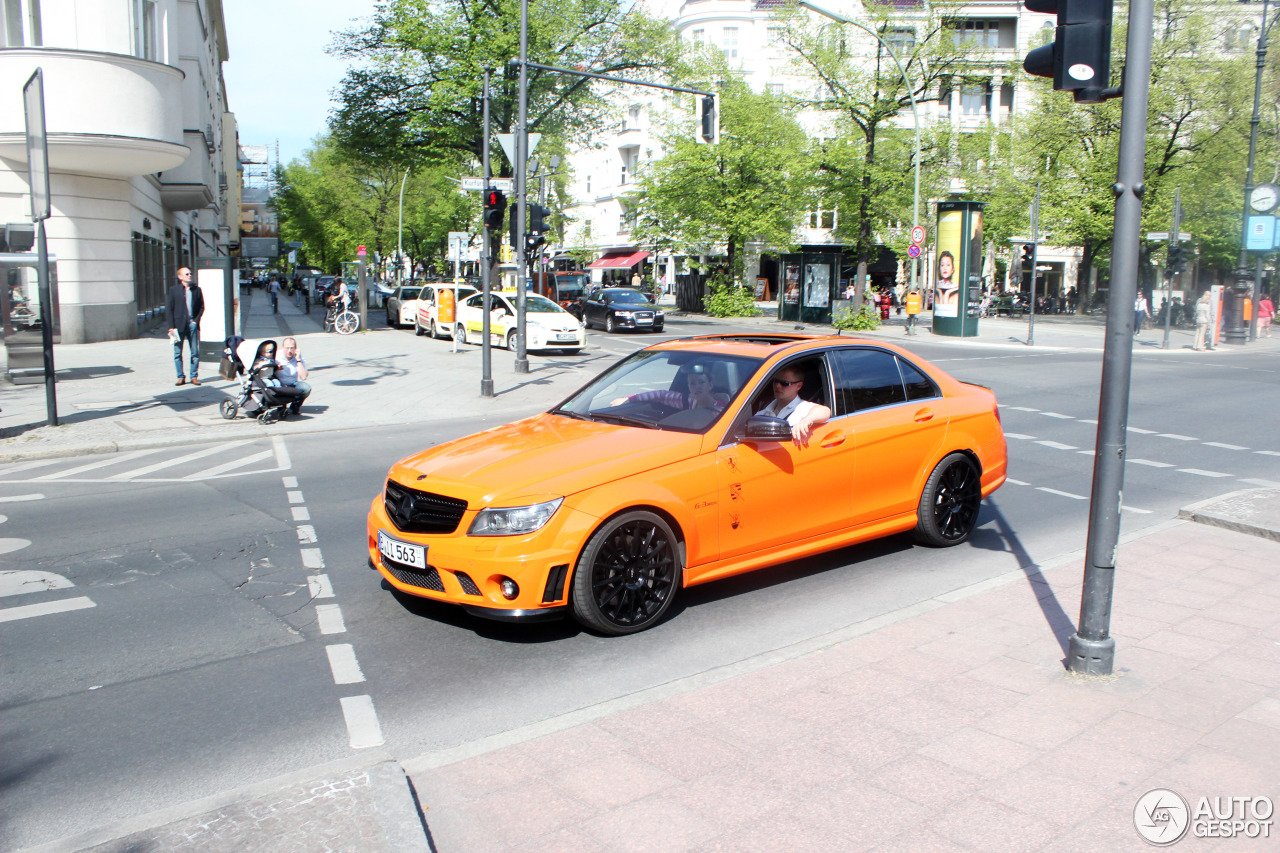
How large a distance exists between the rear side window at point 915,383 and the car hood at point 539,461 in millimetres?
2095

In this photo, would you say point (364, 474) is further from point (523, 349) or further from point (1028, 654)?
point (523, 349)

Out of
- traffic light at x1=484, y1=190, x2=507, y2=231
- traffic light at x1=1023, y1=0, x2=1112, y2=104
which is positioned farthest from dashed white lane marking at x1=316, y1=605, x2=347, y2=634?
traffic light at x1=484, y1=190, x2=507, y2=231

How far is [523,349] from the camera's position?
19.8 meters

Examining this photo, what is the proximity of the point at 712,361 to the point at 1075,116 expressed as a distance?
1628 inches

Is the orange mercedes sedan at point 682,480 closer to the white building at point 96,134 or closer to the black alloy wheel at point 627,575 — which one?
the black alloy wheel at point 627,575

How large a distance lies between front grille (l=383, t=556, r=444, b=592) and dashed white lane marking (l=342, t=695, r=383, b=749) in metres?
0.74

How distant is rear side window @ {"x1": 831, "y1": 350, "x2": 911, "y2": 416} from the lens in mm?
6457

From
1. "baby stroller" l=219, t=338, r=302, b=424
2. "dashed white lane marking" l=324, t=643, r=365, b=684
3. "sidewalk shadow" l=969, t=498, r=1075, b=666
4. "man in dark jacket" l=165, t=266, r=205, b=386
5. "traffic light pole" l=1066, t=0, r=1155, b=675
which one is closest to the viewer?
"traffic light pole" l=1066, t=0, r=1155, b=675

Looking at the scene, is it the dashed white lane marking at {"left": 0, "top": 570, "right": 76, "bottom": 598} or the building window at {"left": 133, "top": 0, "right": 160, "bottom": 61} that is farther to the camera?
the building window at {"left": 133, "top": 0, "right": 160, "bottom": 61}

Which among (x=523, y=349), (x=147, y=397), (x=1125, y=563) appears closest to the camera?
(x=1125, y=563)

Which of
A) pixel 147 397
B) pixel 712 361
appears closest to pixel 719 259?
pixel 147 397

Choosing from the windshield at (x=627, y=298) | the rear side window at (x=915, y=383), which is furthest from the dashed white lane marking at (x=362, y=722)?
the windshield at (x=627, y=298)

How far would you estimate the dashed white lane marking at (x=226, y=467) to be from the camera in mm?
9969

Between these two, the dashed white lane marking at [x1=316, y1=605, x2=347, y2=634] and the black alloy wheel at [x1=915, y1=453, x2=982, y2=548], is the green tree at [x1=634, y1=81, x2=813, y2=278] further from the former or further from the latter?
the dashed white lane marking at [x1=316, y1=605, x2=347, y2=634]
